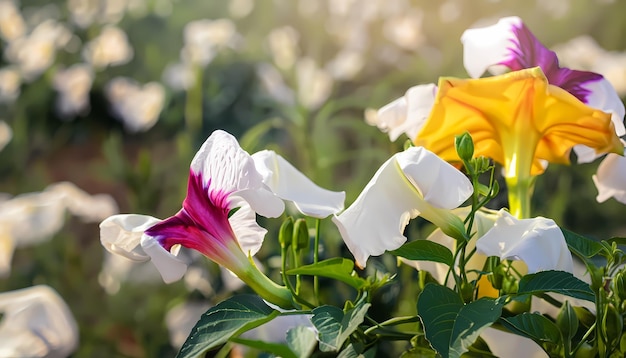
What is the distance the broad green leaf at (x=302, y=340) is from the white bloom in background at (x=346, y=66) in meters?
1.30

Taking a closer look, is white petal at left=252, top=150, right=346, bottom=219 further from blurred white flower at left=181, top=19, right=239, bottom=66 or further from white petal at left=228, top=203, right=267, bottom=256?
blurred white flower at left=181, top=19, right=239, bottom=66

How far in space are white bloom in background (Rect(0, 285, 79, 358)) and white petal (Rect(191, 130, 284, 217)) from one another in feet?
0.60

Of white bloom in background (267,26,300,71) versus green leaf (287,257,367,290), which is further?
white bloom in background (267,26,300,71)

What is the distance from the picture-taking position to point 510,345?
35 centimetres

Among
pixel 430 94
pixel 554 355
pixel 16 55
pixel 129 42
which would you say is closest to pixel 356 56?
pixel 129 42

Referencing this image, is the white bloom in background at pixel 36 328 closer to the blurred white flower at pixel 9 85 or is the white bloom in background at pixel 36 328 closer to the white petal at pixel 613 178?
the white petal at pixel 613 178

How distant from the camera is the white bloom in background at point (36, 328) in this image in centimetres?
43

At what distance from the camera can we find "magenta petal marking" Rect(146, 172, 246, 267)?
312 millimetres

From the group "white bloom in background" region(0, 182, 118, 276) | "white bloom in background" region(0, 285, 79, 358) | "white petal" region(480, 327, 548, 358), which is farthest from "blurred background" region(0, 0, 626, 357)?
"white petal" region(480, 327, 548, 358)

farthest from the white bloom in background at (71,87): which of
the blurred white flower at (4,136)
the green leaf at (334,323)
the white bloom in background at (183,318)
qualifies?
the green leaf at (334,323)

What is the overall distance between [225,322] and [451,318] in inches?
3.0

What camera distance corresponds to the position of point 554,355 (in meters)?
0.29

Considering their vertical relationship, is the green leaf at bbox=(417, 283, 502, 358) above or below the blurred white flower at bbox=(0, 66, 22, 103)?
above

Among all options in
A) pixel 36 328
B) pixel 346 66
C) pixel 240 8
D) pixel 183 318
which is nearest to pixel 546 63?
pixel 36 328
